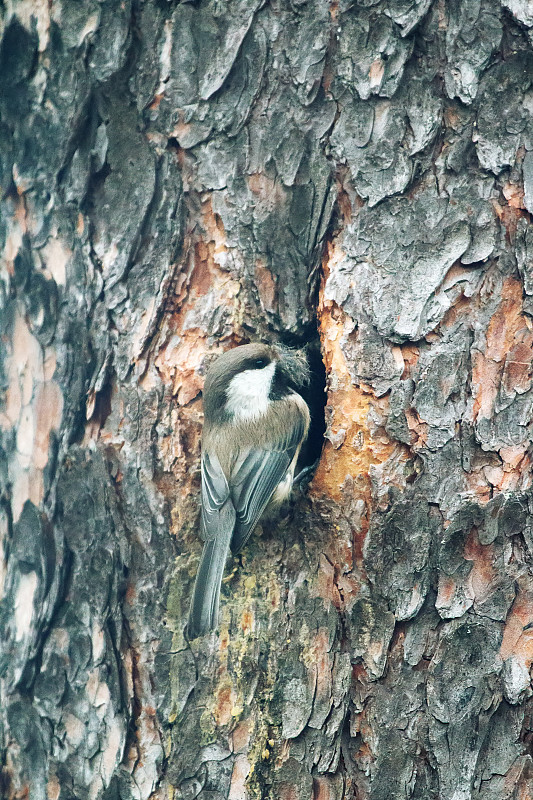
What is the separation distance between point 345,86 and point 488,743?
1592 mm

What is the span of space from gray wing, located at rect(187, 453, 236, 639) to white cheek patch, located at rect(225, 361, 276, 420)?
8.9 inches

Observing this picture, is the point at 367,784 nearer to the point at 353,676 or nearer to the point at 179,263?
the point at 353,676

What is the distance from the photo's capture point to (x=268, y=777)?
177 cm

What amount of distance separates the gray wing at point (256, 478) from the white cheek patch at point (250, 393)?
0.12 m

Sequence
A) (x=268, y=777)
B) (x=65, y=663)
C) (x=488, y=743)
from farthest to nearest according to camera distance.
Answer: (x=65, y=663), (x=268, y=777), (x=488, y=743)

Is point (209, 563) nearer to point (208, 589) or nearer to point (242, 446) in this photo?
point (208, 589)

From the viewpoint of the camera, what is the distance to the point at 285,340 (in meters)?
2.04

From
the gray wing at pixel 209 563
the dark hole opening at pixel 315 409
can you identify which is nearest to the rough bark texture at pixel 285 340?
the gray wing at pixel 209 563

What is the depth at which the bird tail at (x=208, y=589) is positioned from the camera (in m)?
1.83

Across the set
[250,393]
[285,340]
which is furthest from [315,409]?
[285,340]

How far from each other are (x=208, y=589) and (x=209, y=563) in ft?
0.21

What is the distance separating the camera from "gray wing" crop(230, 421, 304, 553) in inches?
77.8

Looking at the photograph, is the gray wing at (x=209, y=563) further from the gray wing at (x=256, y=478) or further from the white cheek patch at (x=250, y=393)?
the white cheek patch at (x=250, y=393)

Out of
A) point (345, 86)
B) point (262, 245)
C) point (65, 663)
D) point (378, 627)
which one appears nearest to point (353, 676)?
point (378, 627)
